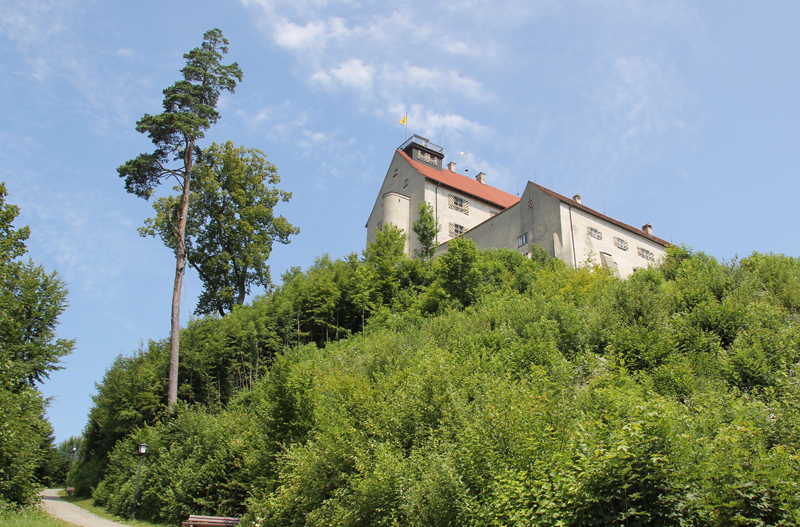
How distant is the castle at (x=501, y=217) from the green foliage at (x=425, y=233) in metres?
0.85

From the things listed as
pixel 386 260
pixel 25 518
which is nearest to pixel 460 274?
pixel 386 260

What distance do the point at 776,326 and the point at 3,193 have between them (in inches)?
1202

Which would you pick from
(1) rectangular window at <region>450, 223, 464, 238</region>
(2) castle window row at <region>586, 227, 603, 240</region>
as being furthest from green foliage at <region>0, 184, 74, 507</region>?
(2) castle window row at <region>586, 227, 603, 240</region>

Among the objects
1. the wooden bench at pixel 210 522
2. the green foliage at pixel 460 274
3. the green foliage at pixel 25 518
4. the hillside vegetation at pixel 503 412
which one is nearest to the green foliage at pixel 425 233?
the hillside vegetation at pixel 503 412

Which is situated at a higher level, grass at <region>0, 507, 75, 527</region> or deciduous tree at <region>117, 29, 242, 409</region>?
deciduous tree at <region>117, 29, 242, 409</region>

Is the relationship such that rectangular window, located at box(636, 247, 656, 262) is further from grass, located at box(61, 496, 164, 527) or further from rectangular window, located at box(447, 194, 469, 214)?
grass, located at box(61, 496, 164, 527)

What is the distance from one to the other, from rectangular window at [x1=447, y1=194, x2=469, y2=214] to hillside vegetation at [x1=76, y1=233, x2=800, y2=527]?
13256mm

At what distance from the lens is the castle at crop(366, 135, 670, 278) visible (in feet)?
103

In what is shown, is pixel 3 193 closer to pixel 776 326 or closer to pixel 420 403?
pixel 420 403

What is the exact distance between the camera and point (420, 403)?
11852 mm

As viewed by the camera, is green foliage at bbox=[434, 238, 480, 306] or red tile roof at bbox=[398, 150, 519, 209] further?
red tile roof at bbox=[398, 150, 519, 209]

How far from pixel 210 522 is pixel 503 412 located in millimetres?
10816

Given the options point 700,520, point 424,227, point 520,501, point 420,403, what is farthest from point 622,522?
point 424,227

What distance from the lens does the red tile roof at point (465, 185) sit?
43.4m
